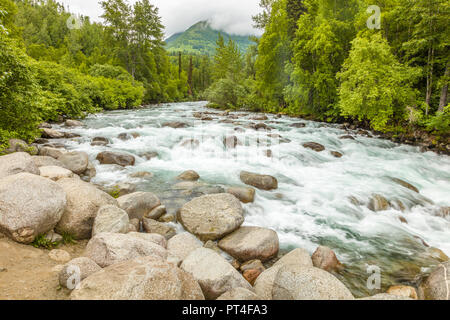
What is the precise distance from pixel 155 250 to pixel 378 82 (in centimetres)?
1547

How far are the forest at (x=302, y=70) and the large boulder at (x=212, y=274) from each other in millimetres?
4915

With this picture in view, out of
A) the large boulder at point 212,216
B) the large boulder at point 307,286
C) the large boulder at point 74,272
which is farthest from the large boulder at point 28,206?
the large boulder at point 307,286

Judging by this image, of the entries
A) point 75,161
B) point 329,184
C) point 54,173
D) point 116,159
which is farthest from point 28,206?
point 329,184

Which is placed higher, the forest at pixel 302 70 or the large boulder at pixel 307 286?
the forest at pixel 302 70

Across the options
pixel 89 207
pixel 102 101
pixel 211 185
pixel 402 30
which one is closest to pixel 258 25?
pixel 402 30

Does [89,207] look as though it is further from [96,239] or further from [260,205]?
[260,205]

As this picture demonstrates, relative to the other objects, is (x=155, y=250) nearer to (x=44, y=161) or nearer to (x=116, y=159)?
(x=44, y=161)

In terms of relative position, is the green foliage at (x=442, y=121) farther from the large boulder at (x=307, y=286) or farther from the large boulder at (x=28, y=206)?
the large boulder at (x=28, y=206)

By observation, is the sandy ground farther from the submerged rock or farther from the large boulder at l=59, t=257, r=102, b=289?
the submerged rock

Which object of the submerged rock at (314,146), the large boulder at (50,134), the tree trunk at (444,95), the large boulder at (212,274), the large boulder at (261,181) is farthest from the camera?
the tree trunk at (444,95)

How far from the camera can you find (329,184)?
821cm

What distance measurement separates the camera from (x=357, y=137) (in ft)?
50.1

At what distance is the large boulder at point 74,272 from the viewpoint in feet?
8.64
